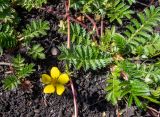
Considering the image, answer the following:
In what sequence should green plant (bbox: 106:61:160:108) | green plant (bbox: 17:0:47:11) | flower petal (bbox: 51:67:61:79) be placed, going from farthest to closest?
green plant (bbox: 17:0:47:11) → flower petal (bbox: 51:67:61:79) → green plant (bbox: 106:61:160:108)

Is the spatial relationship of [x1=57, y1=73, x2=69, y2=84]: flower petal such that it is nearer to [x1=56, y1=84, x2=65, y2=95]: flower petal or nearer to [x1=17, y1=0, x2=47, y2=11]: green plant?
[x1=56, y1=84, x2=65, y2=95]: flower petal

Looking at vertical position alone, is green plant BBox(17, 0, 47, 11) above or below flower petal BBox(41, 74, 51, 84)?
above

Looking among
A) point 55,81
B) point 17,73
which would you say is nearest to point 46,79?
point 55,81

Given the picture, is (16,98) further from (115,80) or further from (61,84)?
(115,80)

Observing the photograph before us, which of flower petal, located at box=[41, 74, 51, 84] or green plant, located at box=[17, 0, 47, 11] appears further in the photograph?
green plant, located at box=[17, 0, 47, 11]

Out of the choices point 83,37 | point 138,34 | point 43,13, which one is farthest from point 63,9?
point 138,34

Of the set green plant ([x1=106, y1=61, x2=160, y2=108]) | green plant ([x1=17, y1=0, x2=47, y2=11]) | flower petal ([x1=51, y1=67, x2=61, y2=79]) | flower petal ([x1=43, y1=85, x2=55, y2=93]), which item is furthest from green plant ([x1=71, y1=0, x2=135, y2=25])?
flower petal ([x1=43, y1=85, x2=55, y2=93])

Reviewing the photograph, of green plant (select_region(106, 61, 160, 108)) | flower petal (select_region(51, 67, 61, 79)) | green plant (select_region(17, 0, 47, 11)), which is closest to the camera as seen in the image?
green plant (select_region(106, 61, 160, 108))

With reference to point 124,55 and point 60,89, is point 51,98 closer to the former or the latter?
point 60,89
